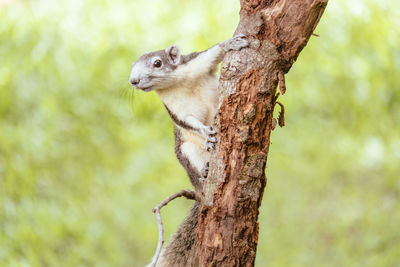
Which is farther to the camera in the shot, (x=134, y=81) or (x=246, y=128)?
(x=134, y=81)

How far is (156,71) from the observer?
2.55 m

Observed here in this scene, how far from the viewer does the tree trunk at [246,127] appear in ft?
5.99

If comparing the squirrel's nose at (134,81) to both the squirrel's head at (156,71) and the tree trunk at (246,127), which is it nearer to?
the squirrel's head at (156,71)

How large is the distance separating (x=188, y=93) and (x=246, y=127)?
74cm

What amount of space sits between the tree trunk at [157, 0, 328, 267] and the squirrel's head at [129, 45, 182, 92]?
2.26 feet

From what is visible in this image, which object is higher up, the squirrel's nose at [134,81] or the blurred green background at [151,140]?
the blurred green background at [151,140]

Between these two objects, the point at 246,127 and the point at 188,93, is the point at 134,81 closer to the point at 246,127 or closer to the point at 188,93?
the point at 188,93

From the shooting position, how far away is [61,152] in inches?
200

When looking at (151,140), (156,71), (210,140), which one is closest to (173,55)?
(156,71)

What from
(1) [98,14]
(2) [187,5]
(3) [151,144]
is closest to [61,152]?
(3) [151,144]

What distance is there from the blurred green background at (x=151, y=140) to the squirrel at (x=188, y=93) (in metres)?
1.91

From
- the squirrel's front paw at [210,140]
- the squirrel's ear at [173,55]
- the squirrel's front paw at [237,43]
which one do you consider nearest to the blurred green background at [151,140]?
the squirrel's ear at [173,55]

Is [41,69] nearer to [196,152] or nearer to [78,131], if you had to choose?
[78,131]

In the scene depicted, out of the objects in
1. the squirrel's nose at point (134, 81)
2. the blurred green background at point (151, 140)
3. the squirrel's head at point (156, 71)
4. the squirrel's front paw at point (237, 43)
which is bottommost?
the squirrel's front paw at point (237, 43)
